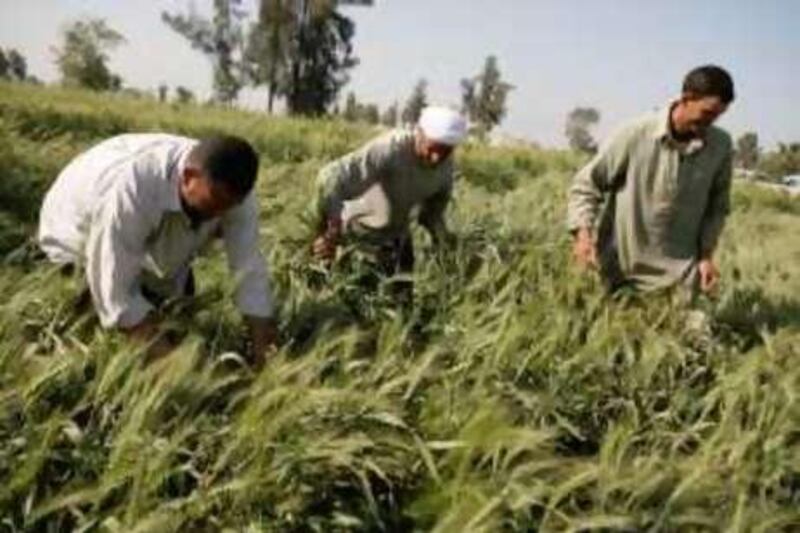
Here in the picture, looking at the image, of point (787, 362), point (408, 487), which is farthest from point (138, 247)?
point (787, 362)

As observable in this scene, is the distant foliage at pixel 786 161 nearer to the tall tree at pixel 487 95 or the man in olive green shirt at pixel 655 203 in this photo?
A: the tall tree at pixel 487 95

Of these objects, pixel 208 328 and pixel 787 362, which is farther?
Answer: pixel 787 362

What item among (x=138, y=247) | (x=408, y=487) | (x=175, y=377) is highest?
(x=138, y=247)

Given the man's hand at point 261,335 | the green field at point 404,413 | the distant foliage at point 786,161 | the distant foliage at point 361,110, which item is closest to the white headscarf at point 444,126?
the green field at point 404,413

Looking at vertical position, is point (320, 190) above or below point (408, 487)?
above

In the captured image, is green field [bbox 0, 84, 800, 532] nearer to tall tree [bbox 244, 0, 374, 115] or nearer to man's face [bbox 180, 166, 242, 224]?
man's face [bbox 180, 166, 242, 224]

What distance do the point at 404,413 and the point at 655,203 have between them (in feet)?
7.44

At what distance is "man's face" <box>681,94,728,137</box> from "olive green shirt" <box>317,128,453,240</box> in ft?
3.45

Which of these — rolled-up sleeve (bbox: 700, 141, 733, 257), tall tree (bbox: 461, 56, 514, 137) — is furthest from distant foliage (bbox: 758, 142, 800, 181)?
rolled-up sleeve (bbox: 700, 141, 733, 257)

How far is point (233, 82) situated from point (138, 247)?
1954 inches

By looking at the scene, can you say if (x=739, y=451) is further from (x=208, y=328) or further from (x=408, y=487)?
(x=208, y=328)

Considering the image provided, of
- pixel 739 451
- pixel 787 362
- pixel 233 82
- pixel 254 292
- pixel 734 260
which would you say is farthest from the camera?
pixel 233 82

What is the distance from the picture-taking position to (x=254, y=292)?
143 inches

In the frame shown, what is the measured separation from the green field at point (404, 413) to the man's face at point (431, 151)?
0.44 m
